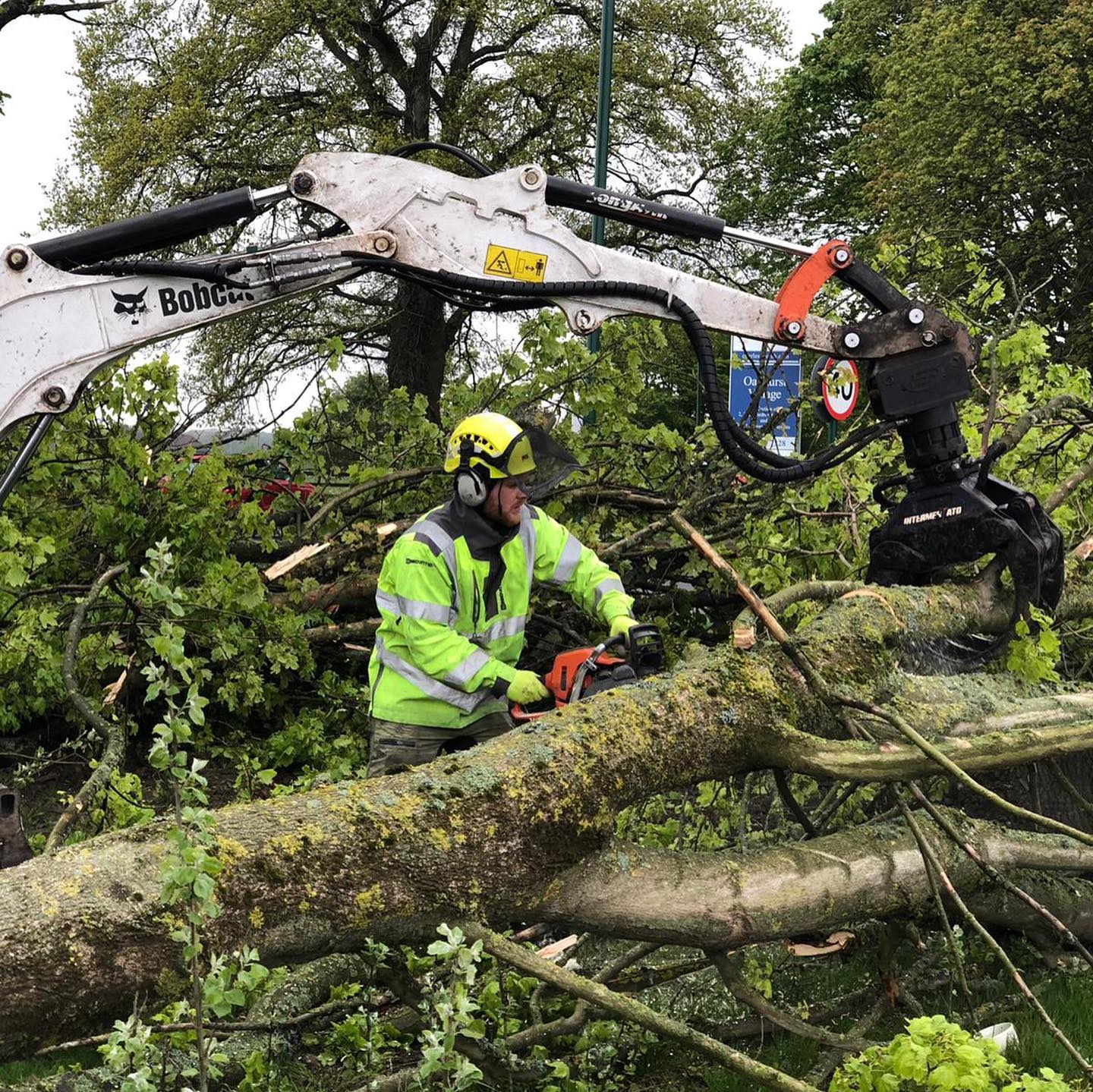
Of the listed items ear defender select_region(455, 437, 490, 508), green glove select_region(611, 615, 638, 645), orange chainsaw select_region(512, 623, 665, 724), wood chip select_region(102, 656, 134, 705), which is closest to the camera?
orange chainsaw select_region(512, 623, 665, 724)

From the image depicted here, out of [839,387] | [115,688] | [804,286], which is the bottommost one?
[115,688]

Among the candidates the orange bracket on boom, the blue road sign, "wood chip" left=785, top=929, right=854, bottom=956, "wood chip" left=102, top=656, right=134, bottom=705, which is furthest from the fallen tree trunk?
"wood chip" left=102, top=656, right=134, bottom=705

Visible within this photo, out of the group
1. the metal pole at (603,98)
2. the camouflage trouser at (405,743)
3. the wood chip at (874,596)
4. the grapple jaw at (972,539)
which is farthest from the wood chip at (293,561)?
the metal pole at (603,98)

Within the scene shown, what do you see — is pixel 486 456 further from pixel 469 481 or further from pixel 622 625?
pixel 622 625

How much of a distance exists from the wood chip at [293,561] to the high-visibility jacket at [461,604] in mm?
1994

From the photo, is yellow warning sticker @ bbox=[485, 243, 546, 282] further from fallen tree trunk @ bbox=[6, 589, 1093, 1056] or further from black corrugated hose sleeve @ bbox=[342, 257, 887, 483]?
fallen tree trunk @ bbox=[6, 589, 1093, 1056]

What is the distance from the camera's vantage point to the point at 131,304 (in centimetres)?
378

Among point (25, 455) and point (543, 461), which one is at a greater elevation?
point (25, 455)

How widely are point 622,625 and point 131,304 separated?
5.98ft

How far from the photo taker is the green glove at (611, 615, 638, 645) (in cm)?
402

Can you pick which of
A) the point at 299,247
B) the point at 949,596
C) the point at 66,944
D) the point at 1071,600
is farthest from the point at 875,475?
the point at 66,944

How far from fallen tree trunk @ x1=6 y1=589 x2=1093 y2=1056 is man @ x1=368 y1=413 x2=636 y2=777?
3.47ft

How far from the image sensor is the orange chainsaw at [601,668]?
3623 millimetres

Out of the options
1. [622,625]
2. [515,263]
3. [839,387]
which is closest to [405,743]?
[622,625]
